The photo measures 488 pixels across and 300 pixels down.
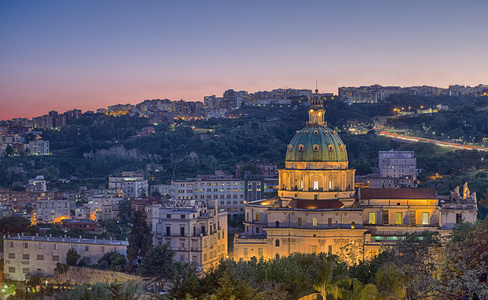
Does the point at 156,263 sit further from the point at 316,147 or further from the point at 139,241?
the point at 316,147

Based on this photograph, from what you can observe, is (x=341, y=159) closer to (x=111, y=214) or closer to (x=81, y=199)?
(x=111, y=214)

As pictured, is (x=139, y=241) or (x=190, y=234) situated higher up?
(x=190, y=234)

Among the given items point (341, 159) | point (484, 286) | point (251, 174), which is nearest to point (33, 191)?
point (251, 174)

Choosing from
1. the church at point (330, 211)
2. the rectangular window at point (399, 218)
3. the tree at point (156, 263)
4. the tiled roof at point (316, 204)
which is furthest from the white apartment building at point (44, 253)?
the rectangular window at point (399, 218)

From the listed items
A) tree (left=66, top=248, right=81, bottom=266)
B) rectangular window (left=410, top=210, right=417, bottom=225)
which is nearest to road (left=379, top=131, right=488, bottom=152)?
rectangular window (left=410, top=210, right=417, bottom=225)

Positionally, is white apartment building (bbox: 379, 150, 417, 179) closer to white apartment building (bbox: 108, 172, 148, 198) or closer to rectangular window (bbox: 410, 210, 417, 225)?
white apartment building (bbox: 108, 172, 148, 198)

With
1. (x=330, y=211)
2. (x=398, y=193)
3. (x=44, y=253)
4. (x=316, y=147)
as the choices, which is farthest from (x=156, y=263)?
(x=398, y=193)

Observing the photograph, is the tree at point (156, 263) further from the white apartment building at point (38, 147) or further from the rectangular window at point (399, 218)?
the white apartment building at point (38, 147)

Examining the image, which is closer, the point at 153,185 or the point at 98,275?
the point at 98,275

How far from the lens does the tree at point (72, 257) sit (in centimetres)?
5759

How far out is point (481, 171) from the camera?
90500 mm

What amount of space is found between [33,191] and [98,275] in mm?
60888

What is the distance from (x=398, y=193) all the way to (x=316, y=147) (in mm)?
6514

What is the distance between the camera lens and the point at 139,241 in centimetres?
5859
